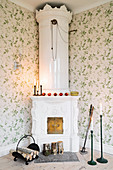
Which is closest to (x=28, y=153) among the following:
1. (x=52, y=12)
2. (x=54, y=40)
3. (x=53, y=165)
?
(x=53, y=165)

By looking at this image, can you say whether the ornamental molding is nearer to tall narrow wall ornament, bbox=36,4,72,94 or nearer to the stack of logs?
tall narrow wall ornament, bbox=36,4,72,94

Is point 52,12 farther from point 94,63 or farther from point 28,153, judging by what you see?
point 28,153

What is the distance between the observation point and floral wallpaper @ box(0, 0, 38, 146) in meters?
2.89

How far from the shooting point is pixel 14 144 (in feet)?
9.96

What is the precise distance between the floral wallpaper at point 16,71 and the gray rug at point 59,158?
67 cm

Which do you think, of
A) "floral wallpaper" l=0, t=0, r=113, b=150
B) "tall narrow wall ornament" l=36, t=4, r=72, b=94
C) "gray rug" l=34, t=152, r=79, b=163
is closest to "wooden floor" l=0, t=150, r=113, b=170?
"gray rug" l=34, t=152, r=79, b=163

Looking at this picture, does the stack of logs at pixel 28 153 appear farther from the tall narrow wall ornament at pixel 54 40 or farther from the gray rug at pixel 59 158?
the tall narrow wall ornament at pixel 54 40

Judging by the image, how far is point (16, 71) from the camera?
311 cm

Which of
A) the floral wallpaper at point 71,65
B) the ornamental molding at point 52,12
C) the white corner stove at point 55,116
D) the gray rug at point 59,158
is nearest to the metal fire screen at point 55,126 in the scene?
the white corner stove at point 55,116

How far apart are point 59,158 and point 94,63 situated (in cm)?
182

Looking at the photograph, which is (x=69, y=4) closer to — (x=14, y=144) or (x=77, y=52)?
(x=77, y=52)

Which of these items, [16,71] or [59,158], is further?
[16,71]

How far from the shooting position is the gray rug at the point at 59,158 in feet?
8.62

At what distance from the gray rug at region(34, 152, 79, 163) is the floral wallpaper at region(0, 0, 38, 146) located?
2.18ft
